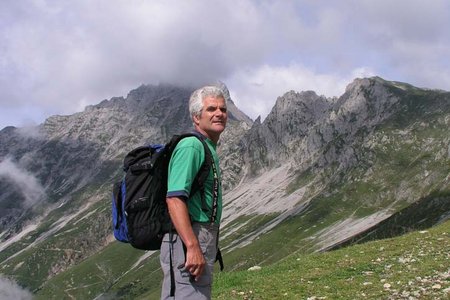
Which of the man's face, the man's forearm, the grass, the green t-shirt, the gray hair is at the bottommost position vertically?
the grass

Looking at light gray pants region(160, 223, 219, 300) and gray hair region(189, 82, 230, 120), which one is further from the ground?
gray hair region(189, 82, 230, 120)

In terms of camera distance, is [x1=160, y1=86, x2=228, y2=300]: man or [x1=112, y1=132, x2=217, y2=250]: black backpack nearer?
[x1=160, y1=86, x2=228, y2=300]: man

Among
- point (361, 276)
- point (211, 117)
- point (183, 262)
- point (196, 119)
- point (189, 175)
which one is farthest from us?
point (361, 276)

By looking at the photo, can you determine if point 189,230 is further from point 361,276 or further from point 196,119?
point 361,276

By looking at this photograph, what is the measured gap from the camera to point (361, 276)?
1858 centimetres

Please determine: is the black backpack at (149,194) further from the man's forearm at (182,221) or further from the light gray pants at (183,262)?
the man's forearm at (182,221)

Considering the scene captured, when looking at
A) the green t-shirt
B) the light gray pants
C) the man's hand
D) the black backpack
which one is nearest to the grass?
the light gray pants

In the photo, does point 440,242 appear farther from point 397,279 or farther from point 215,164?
point 215,164

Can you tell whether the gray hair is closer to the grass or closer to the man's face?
the man's face

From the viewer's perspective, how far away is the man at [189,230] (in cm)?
853

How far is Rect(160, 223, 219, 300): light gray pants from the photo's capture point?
344 inches

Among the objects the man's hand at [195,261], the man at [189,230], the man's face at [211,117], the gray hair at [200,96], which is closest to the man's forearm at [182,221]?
the man at [189,230]

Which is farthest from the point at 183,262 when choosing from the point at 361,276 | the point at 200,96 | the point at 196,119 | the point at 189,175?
the point at 361,276

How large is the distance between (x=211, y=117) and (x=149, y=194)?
1.98 m
